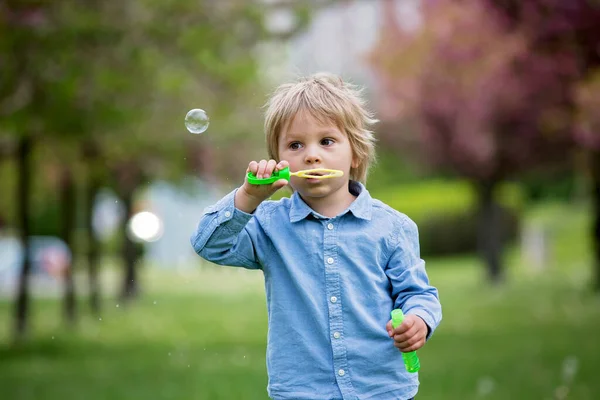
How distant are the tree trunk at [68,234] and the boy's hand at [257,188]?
1216cm

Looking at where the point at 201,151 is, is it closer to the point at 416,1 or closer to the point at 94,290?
the point at 94,290

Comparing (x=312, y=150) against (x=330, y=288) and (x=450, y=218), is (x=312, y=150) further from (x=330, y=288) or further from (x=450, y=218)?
(x=450, y=218)

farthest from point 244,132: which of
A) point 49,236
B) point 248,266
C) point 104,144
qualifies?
point 49,236

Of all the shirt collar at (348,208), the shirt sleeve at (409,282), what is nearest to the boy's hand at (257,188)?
the shirt collar at (348,208)

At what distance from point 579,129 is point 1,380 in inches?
352

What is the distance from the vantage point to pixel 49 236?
43.0 m

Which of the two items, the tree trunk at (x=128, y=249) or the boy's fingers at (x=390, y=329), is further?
the tree trunk at (x=128, y=249)

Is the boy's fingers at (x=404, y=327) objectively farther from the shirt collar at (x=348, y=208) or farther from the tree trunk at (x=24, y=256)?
the tree trunk at (x=24, y=256)

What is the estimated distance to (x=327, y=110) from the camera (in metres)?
3.27

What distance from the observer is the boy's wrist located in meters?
3.20

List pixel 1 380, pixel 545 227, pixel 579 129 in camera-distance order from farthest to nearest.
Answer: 1. pixel 545 227
2. pixel 579 129
3. pixel 1 380

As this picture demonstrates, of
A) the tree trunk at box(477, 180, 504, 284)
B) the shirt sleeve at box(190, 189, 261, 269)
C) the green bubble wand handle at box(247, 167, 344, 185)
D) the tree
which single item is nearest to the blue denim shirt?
the shirt sleeve at box(190, 189, 261, 269)

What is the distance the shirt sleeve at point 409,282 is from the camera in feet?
10.6

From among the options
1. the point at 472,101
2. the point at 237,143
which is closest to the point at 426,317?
the point at 237,143
